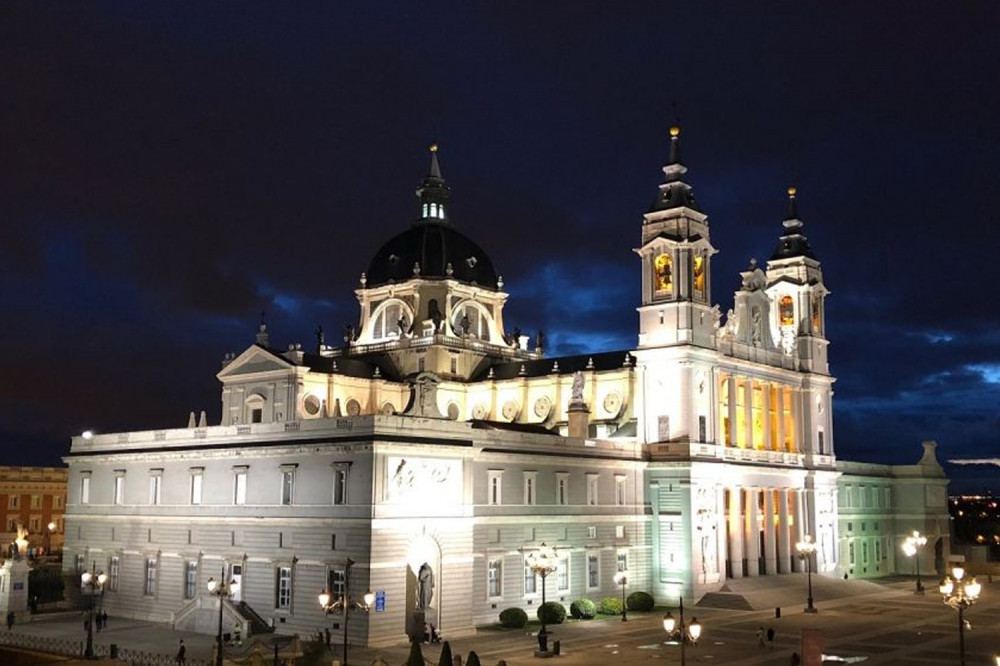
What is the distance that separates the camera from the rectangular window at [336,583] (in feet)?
184

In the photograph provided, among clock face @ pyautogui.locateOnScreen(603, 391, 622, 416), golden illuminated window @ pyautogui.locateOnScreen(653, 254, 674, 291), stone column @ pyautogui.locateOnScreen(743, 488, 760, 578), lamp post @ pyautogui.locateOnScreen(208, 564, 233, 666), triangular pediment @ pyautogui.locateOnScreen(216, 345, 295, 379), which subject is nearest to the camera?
lamp post @ pyautogui.locateOnScreen(208, 564, 233, 666)

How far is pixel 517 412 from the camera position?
3578 inches

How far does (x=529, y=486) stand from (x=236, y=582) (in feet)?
57.6

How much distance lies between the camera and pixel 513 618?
203 feet

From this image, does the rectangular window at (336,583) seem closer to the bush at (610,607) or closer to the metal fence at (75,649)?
the metal fence at (75,649)

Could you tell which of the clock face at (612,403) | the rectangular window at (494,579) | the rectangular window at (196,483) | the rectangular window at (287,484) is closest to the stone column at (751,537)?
the clock face at (612,403)

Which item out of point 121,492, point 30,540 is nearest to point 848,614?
point 121,492

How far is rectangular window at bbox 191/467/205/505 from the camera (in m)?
65.1

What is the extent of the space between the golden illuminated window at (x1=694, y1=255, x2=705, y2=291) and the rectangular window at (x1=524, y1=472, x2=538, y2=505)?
21.4 m

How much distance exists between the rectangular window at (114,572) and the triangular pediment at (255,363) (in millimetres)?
18942

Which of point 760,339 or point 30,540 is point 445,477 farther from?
point 30,540

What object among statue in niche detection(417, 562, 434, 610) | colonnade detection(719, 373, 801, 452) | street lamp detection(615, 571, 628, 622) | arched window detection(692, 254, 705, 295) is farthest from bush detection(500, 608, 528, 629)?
arched window detection(692, 254, 705, 295)

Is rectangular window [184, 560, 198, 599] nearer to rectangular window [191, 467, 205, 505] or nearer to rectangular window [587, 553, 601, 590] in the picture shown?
rectangular window [191, 467, 205, 505]

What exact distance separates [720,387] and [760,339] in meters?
7.73
